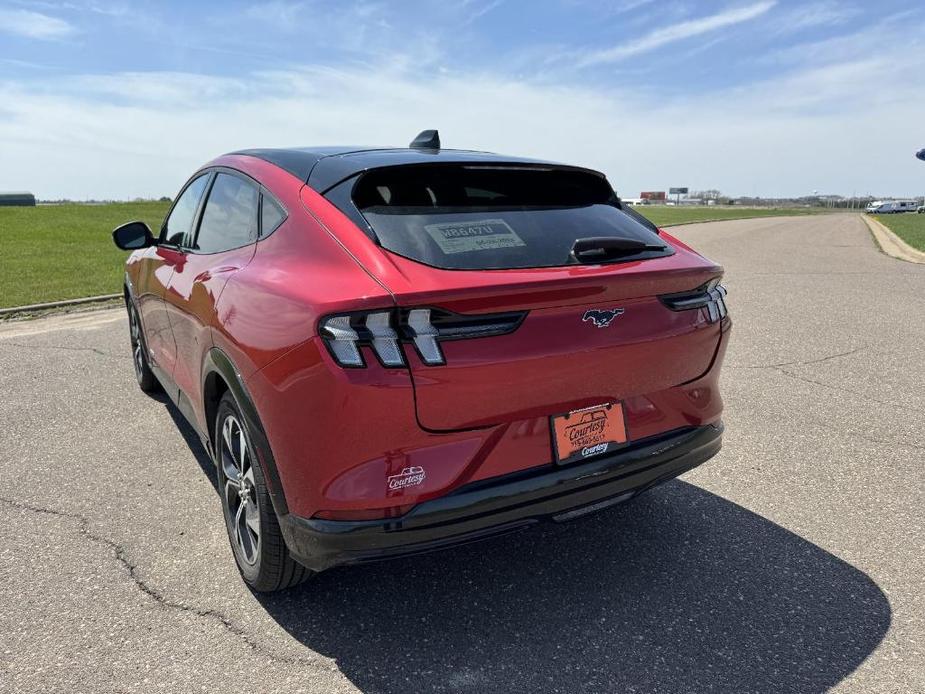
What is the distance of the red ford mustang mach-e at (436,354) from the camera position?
6.71 ft

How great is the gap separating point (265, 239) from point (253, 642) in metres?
1.49

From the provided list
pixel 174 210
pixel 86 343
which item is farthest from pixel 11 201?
pixel 174 210

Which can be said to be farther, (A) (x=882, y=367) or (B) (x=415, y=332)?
(A) (x=882, y=367)

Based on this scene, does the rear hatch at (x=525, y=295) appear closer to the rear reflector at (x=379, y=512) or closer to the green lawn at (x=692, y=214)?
the rear reflector at (x=379, y=512)

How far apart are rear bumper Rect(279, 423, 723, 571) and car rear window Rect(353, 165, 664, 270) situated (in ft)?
2.35

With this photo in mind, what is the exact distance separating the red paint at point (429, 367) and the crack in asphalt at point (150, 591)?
21.3 inches

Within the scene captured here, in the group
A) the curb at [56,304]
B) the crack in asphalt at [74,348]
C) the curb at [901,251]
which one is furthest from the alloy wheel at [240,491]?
the curb at [901,251]

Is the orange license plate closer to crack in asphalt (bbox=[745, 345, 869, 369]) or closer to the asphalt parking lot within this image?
the asphalt parking lot

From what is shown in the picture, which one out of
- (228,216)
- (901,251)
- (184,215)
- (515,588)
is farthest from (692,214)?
(515,588)

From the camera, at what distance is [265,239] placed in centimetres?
267

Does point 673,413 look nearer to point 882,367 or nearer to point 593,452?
point 593,452

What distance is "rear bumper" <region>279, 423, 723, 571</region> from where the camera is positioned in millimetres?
2088

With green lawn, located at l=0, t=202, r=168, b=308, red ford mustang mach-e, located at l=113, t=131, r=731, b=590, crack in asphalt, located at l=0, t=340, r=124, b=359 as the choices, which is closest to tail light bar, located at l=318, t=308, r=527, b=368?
red ford mustang mach-e, located at l=113, t=131, r=731, b=590

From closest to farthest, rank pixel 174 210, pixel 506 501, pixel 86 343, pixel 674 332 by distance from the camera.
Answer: pixel 506 501 → pixel 674 332 → pixel 174 210 → pixel 86 343
